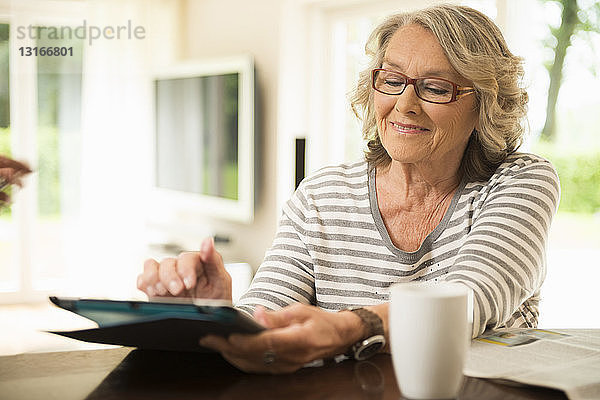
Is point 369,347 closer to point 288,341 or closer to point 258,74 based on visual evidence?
point 288,341

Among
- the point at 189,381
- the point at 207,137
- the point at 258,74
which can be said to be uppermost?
the point at 258,74

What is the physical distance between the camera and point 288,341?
2.75 feet

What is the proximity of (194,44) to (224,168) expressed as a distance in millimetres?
1254

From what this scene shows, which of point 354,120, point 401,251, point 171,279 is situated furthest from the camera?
point 354,120

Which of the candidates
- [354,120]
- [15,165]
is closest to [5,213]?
[354,120]

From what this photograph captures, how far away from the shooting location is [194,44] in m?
5.14

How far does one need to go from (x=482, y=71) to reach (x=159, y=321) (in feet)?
2.80

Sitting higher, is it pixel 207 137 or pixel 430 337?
pixel 207 137

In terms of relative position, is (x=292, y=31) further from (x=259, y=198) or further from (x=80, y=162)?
(x=80, y=162)

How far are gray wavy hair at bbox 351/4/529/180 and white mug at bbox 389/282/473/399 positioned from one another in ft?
2.19

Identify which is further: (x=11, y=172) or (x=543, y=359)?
(x=11, y=172)

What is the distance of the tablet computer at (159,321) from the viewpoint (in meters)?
0.79

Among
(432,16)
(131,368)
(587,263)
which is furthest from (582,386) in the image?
(587,263)

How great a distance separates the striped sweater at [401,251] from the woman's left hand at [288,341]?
27 centimetres
